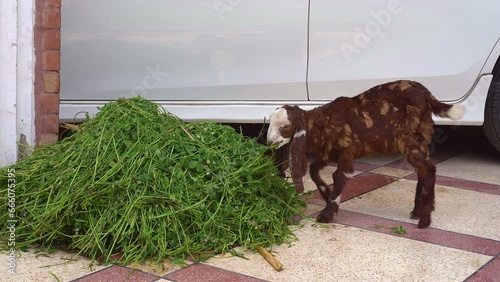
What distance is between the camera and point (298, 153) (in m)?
3.60

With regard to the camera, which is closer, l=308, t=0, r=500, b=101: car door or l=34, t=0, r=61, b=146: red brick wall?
l=34, t=0, r=61, b=146: red brick wall

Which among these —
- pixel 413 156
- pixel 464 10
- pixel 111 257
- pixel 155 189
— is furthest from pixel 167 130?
pixel 464 10

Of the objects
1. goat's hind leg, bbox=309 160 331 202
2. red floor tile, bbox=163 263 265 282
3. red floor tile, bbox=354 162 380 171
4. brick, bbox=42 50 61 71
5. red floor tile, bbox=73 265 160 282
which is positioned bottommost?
red floor tile, bbox=73 265 160 282

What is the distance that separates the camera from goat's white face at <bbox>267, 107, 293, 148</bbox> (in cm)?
361

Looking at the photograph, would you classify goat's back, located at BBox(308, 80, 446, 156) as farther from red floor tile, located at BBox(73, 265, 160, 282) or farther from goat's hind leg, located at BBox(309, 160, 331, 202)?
red floor tile, located at BBox(73, 265, 160, 282)

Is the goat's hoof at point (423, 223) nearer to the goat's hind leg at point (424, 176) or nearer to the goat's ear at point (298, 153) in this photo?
the goat's hind leg at point (424, 176)

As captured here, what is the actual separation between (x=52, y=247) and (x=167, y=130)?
73 centimetres

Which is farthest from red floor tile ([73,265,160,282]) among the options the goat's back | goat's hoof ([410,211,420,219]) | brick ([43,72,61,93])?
goat's hoof ([410,211,420,219])

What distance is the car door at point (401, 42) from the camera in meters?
4.79

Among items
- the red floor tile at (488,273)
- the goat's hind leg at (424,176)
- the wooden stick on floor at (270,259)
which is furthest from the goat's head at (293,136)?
the red floor tile at (488,273)

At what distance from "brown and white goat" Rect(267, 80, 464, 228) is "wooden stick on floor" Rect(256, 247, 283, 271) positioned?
55cm

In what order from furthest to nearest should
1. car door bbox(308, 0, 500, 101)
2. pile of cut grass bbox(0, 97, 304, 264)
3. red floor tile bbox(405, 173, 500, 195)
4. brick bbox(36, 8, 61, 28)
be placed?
car door bbox(308, 0, 500, 101) < red floor tile bbox(405, 173, 500, 195) < brick bbox(36, 8, 61, 28) < pile of cut grass bbox(0, 97, 304, 264)

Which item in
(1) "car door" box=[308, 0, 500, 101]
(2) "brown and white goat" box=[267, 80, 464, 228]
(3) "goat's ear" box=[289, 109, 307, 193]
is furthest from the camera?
(1) "car door" box=[308, 0, 500, 101]

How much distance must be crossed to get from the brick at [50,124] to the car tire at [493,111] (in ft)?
8.72
